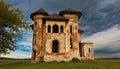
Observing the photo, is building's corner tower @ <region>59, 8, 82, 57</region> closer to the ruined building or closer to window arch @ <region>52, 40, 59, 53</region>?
the ruined building

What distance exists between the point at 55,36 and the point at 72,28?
5.37 meters

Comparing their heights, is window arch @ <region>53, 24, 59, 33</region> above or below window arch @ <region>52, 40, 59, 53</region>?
above

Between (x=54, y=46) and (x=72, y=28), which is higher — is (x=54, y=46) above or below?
below

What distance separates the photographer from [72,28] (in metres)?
54.3

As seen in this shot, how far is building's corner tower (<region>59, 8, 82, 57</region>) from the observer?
53062 millimetres

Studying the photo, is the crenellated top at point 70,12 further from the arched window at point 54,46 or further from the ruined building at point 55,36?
the arched window at point 54,46

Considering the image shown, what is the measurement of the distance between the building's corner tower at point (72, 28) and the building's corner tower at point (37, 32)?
487 cm

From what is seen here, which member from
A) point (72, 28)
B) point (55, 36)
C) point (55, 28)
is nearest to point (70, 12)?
point (72, 28)

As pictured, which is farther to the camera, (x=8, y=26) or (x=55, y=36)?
(x=55, y=36)

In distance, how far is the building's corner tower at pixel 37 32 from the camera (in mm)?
52859

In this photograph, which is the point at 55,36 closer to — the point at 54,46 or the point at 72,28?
the point at 54,46

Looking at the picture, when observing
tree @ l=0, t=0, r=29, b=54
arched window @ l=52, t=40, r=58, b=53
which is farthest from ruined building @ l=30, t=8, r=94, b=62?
tree @ l=0, t=0, r=29, b=54

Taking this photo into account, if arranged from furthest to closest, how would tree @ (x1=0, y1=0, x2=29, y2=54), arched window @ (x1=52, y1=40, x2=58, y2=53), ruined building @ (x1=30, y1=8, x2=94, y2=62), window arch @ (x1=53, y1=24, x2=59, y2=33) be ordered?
window arch @ (x1=53, y1=24, x2=59, y2=33)
arched window @ (x1=52, y1=40, x2=58, y2=53)
ruined building @ (x1=30, y1=8, x2=94, y2=62)
tree @ (x1=0, y1=0, x2=29, y2=54)

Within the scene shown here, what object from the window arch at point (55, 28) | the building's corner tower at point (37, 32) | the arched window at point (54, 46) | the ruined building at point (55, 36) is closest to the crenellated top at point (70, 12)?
the ruined building at point (55, 36)
